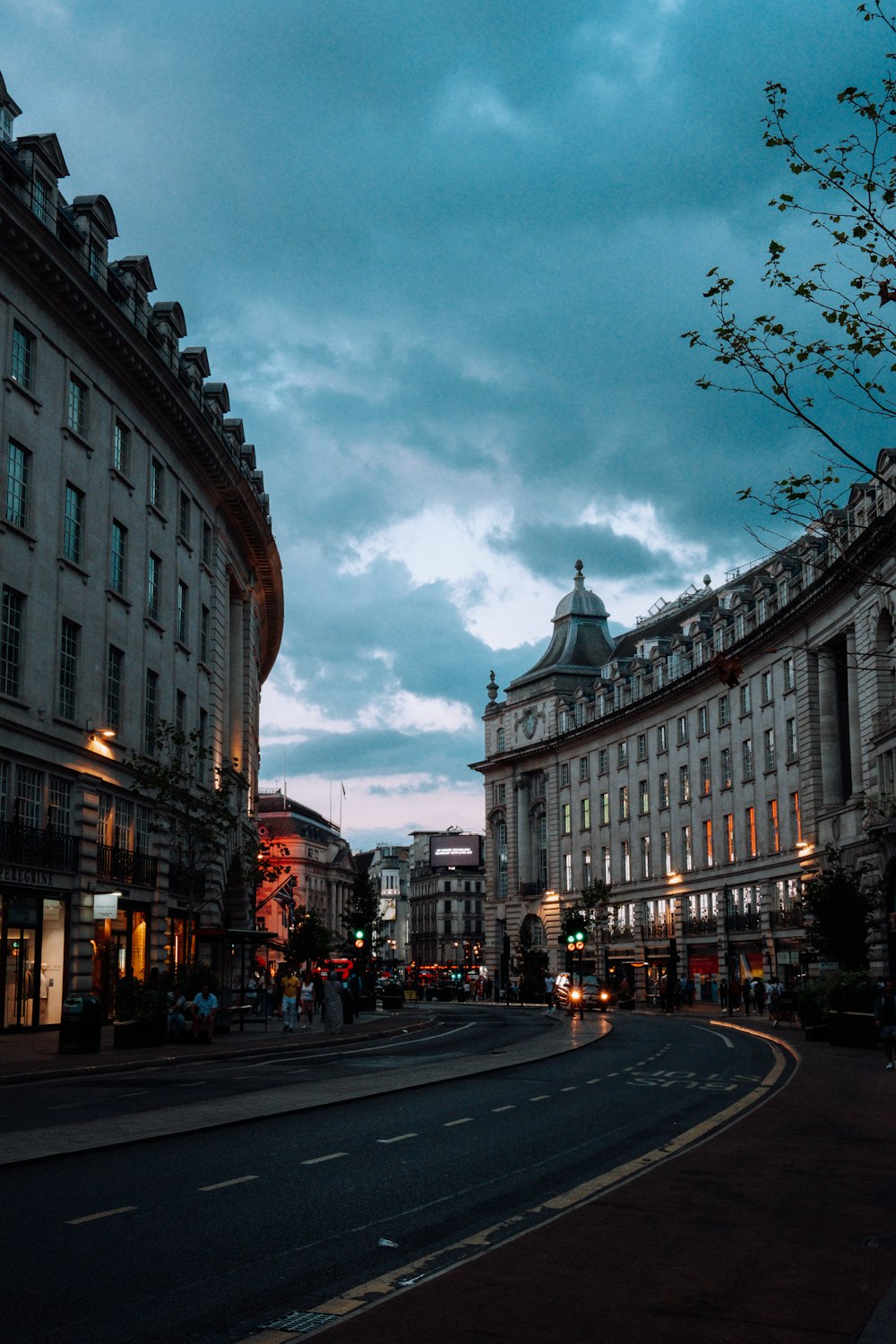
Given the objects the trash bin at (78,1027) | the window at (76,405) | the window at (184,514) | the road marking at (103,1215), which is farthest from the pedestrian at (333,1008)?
the road marking at (103,1215)

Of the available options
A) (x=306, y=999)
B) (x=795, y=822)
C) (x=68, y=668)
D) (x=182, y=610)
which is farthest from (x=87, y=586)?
(x=795, y=822)

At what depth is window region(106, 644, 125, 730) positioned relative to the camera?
41062 mm

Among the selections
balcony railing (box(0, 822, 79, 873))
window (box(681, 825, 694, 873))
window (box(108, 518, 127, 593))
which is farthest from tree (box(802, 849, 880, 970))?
window (box(681, 825, 694, 873))

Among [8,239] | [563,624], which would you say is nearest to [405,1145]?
[8,239]

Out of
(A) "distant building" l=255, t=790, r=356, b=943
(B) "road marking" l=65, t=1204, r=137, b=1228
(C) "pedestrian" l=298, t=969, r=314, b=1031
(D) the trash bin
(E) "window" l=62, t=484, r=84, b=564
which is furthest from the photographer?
(A) "distant building" l=255, t=790, r=356, b=943

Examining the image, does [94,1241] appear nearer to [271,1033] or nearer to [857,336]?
[857,336]

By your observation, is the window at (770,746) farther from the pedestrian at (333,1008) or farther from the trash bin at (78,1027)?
the trash bin at (78,1027)

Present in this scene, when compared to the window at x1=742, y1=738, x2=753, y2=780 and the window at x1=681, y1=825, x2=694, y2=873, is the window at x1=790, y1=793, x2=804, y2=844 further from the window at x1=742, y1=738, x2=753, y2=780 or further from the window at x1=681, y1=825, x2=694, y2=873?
the window at x1=681, y1=825, x2=694, y2=873

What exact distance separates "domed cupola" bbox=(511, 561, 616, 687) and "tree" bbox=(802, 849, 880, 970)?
69087mm

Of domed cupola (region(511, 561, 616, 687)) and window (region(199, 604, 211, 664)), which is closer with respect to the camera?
window (region(199, 604, 211, 664))

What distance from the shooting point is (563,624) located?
128m

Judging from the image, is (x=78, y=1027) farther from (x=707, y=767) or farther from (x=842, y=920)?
(x=707, y=767)

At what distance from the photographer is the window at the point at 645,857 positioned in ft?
303

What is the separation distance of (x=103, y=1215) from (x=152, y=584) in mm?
37248
